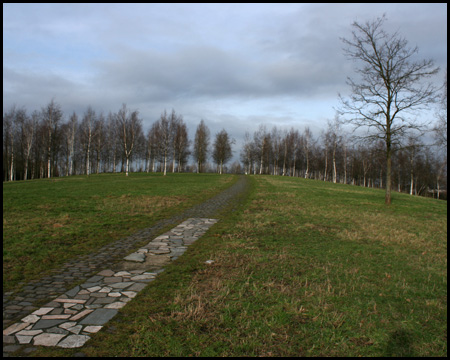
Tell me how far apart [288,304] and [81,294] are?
11.8 ft

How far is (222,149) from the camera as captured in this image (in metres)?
69.1

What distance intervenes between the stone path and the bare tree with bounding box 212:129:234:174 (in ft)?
205

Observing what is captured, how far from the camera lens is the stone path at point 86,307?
354 cm

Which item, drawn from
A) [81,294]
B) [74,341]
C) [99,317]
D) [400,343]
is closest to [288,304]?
[400,343]

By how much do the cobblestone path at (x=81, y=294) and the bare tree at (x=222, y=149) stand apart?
201ft

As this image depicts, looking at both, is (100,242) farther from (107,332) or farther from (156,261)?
(107,332)

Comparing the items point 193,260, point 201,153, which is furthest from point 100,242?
point 201,153

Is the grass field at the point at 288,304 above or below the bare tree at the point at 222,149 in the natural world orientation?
below

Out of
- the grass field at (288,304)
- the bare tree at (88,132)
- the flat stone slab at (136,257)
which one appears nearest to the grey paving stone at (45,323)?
the grass field at (288,304)

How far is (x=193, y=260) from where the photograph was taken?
6.78m

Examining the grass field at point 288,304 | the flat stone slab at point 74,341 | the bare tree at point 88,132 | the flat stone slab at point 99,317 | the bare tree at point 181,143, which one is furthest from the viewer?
the bare tree at point 181,143

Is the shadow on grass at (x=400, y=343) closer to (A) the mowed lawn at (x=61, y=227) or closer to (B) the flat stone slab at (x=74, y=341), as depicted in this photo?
(B) the flat stone slab at (x=74, y=341)

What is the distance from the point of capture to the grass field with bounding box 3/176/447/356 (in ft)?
11.4

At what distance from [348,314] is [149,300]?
3.22 m
